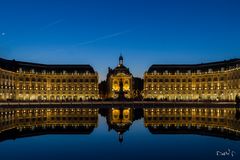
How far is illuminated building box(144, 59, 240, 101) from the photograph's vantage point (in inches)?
5261

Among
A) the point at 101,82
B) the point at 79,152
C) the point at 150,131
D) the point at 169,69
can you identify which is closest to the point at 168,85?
the point at 169,69

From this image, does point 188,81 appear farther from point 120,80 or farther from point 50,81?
point 50,81

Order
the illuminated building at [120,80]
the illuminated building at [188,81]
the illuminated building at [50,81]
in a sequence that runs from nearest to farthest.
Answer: the illuminated building at [50,81] < the illuminated building at [188,81] < the illuminated building at [120,80]

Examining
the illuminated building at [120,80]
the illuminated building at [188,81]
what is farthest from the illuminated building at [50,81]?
the illuminated building at [188,81]

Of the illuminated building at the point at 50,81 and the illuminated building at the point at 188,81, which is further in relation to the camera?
the illuminated building at the point at 188,81

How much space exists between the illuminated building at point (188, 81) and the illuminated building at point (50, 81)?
2584 cm

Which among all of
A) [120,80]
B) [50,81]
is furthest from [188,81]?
[50,81]

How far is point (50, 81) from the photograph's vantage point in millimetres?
143750

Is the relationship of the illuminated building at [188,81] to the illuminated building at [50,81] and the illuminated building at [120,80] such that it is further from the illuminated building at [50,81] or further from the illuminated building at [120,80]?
the illuminated building at [50,81]

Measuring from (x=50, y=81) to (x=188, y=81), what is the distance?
58226 millimetres

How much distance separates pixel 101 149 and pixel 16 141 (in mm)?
5990

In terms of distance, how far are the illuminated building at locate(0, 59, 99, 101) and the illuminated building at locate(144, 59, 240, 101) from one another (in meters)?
25.8

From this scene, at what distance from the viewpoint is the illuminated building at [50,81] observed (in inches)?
5143

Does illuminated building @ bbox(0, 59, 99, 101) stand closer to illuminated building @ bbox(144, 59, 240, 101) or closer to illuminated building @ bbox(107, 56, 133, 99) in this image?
illuminated building @ bbox(107, 56, 133, 99)
